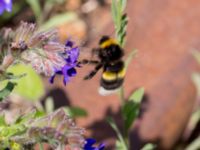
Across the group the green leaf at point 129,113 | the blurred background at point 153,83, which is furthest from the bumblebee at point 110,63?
the blurred background at point 153,83

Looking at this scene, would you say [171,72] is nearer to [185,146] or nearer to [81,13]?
[185,146]

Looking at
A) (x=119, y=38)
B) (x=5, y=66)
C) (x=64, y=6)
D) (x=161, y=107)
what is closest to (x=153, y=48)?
(x=161, y=107)

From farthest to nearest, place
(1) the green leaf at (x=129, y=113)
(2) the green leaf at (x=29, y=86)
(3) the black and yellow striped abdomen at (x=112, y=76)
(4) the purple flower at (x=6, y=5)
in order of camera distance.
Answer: (2) the green leaf at (x=29, y=86) → (1) the green leaf at (x=129, y=113) → (3) the black and yellow striped abdomen at (x=112, y=76) → (4) the purple flower at (x=6, y=5)

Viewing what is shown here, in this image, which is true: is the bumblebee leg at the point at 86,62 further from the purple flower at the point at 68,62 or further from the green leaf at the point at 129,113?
the green leaf at the point at 129,113

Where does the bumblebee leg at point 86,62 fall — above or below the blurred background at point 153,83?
above

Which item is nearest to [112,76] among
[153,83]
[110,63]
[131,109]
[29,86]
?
[110,63]

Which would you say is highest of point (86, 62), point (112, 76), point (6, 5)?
point (6, 5)

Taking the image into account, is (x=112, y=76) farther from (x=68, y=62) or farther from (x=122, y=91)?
(x=68, y=62)
